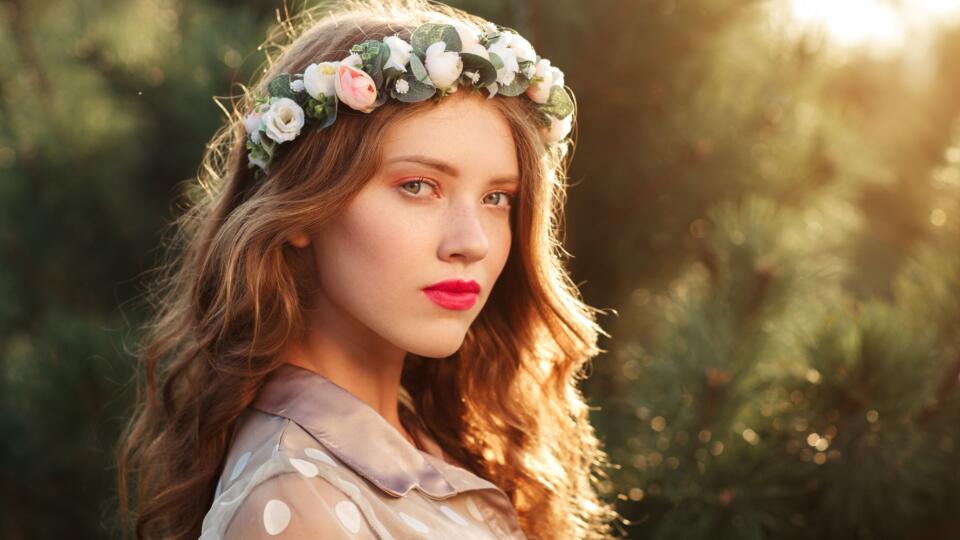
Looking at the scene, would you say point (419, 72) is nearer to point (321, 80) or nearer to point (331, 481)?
point (321, 80)

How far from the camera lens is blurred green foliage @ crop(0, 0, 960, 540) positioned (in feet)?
5.02

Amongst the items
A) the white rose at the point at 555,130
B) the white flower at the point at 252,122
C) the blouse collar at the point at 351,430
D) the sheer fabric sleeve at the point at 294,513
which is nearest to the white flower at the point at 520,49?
the white rose at the point at 555,130

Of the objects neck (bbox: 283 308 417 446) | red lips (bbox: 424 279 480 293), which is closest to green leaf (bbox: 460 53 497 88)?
red lips (bbox: 424 279 480 293)

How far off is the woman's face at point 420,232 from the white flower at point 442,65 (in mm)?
34

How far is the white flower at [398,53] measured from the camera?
1.22m

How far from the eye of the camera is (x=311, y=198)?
47.5 inches

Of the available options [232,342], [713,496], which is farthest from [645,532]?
[232,342]

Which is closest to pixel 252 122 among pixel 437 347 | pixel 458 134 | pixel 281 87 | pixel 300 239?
pixel 281 87

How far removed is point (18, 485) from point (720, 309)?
1.54 m

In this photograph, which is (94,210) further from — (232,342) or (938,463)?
(938,463)

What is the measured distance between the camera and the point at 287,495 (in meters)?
1.03

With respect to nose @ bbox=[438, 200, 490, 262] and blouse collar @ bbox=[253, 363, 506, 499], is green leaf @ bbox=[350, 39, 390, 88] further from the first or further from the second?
blouse collar @ bbox=[253, 363, 506, 499]

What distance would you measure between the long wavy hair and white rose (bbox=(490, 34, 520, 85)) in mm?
31

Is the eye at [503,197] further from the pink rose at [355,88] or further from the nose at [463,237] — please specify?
the pink rose at [355,88]
